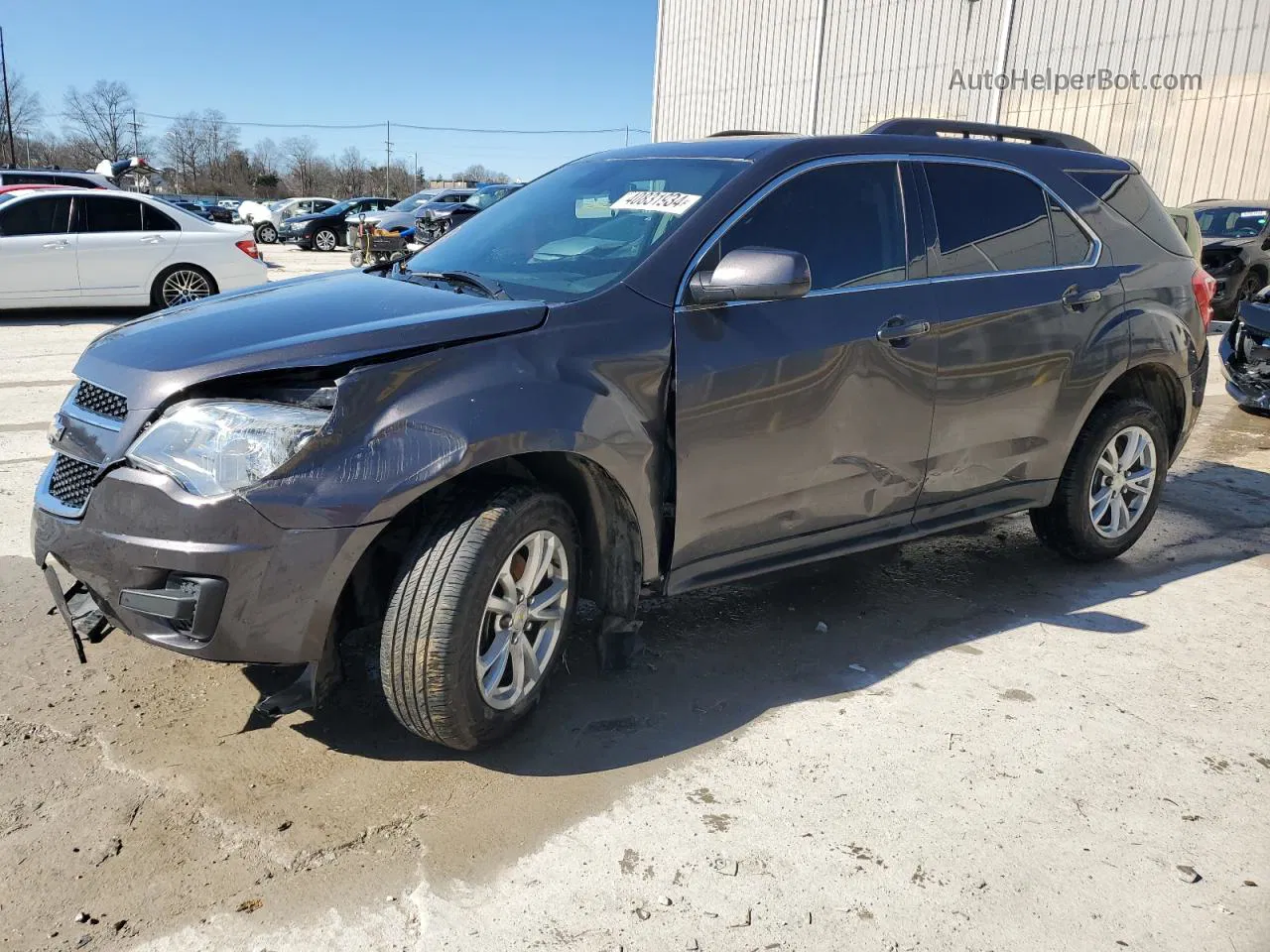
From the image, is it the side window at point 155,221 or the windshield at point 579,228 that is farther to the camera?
the side window at point 155,221

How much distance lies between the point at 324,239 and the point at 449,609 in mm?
27323

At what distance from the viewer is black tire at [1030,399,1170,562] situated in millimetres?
4383

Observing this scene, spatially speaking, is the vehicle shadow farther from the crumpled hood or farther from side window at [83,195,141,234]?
side window at [83,195,141,234]

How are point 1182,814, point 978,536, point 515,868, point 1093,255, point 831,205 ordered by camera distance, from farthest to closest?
point 978,536 → point 1093,255 → point 831,205 → point 1182,814 → point 515,868

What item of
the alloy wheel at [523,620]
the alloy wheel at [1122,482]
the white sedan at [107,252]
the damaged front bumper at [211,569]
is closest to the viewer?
the damaged front bumper at [211,569]

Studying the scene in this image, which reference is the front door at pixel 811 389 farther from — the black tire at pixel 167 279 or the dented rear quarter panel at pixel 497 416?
the black tire at pixel 167 279

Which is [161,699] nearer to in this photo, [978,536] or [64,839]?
[64,839]

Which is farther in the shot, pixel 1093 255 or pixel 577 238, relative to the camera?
pixel 1093 255

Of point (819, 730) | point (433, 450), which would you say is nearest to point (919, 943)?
point (819, 730)

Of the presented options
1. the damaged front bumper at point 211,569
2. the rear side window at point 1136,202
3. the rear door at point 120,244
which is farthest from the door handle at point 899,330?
the rear door at point 120,244

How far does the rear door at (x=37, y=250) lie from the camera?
10.7 m

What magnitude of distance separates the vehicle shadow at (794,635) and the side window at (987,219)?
55.2 inches

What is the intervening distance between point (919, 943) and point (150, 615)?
2.02 m

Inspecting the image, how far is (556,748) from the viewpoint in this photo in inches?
116
